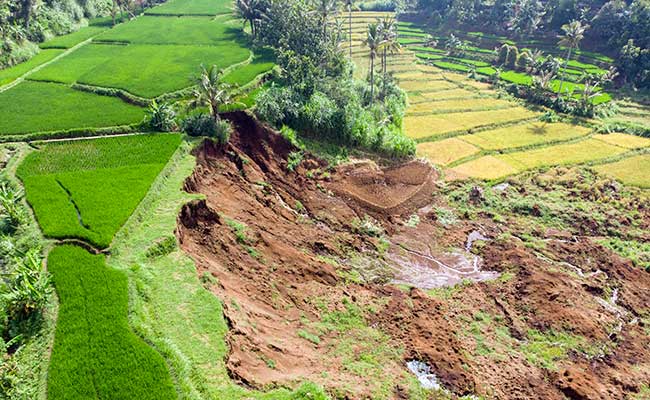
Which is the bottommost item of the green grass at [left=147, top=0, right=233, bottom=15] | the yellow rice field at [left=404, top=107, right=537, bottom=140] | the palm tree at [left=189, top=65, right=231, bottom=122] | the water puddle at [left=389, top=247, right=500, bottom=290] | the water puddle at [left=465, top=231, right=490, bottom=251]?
the water puddle at [left=389, top=247, right=500, bottom=290]

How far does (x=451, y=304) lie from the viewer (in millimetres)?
26453

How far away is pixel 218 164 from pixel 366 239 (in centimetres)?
1227

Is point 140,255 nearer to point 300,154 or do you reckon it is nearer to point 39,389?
point 39,389

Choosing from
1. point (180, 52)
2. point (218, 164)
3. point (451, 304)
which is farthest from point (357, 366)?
point (180, 52)

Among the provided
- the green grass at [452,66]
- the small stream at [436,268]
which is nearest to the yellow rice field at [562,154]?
the small stream at [436,268]

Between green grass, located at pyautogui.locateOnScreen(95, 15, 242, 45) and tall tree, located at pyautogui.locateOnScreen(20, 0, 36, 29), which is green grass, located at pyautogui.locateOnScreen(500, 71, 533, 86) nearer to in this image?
green grass, located at pyautogui.locateOnScreen(95, 15, 242, 45)

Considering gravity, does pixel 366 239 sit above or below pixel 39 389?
below

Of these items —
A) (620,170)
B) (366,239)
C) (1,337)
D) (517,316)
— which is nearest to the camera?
(1,337)

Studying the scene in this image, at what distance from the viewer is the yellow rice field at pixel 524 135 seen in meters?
48.0

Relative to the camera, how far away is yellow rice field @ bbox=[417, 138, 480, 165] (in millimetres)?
44469

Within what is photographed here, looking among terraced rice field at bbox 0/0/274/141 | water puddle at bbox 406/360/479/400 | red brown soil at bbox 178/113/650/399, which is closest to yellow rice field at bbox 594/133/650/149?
red brown soil at bbox 178/113/650/399

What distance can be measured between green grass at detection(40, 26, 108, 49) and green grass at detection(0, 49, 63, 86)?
1877 millimetres

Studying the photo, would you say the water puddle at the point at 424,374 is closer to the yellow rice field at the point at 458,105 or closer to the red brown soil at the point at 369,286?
the red brown soil at the point at 369,286

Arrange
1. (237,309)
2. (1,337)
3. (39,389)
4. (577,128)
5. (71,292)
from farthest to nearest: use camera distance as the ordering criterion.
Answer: (577,128) < (237,309) < (71,292) < (1,337) < (39,389)
